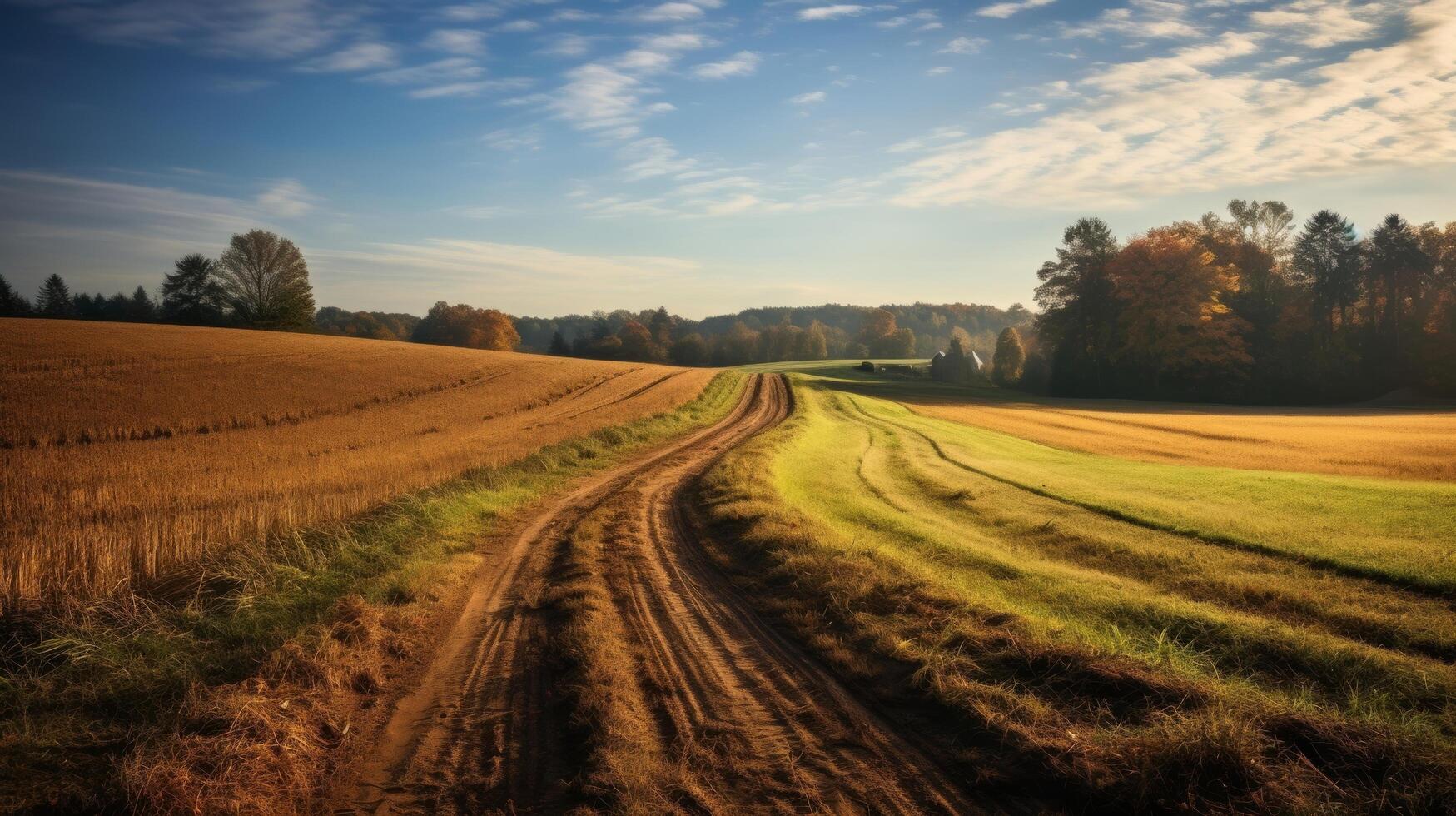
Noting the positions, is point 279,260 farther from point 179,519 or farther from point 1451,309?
point 1451,309

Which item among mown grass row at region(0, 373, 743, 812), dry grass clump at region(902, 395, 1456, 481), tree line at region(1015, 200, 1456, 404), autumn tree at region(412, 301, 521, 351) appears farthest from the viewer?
autumn tree at region(412, 301, 521, 351)

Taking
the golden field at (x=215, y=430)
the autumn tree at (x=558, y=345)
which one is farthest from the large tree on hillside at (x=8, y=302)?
the autumn tree at (x=558, y=345)

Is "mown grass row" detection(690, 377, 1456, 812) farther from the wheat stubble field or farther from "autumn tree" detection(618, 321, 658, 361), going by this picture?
"autumn tree" detection(618, 321, 658, 361)

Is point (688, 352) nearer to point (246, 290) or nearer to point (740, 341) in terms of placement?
point (740, 341)

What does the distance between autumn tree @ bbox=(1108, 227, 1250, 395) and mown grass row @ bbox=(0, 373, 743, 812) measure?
62.4 meters

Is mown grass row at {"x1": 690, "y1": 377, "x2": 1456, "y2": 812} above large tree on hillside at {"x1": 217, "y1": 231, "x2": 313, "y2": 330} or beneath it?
beneath

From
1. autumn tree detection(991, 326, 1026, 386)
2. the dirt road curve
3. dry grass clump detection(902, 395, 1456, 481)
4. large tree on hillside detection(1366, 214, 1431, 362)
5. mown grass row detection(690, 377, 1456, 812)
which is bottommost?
the dirt road curve

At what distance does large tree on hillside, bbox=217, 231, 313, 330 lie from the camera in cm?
6781

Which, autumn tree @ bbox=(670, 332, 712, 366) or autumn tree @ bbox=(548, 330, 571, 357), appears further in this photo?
autumn tree @ bbox=(670, 332, 712, 366)

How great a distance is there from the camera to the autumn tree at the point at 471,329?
102 metres

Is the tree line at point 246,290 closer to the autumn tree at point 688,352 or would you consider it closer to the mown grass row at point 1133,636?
the autumn tree at point 688,352

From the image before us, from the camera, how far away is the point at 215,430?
71.2 feet

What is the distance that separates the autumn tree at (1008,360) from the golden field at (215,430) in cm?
4877

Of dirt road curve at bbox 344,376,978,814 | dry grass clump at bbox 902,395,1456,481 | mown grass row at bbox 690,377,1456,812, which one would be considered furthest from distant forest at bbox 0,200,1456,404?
dirt road curve at bbox 344,376,978,814
